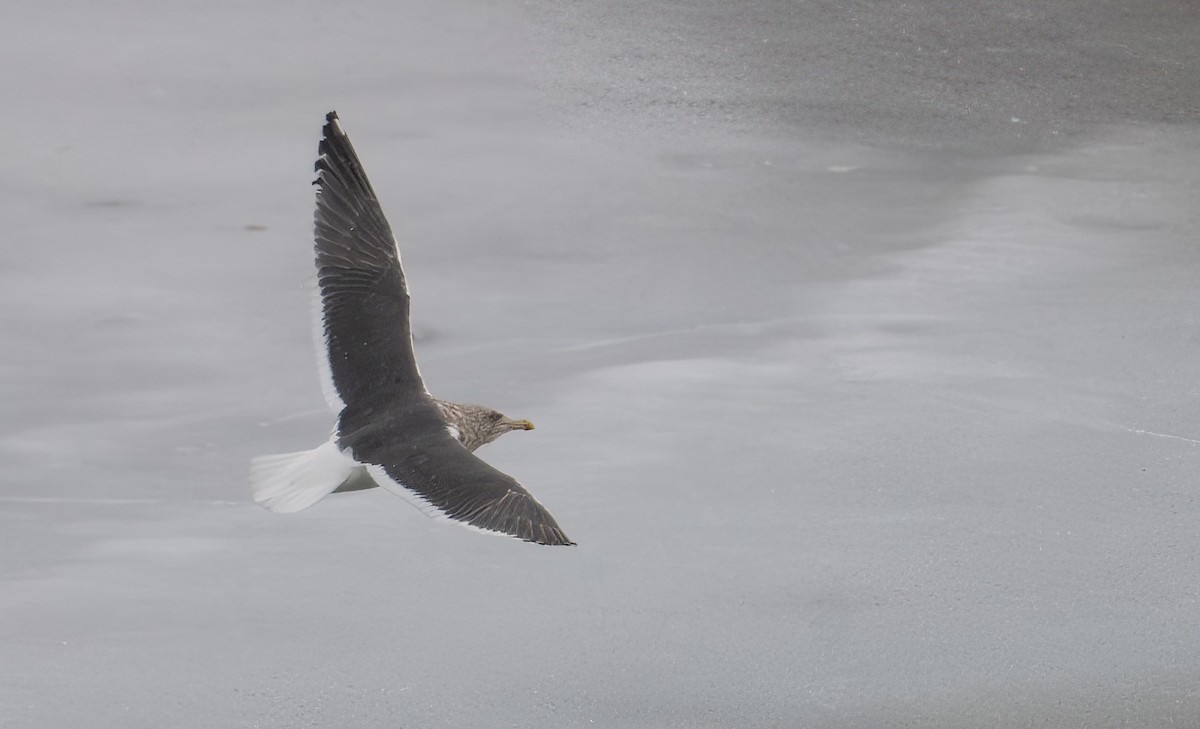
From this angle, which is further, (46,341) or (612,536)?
(46,341)

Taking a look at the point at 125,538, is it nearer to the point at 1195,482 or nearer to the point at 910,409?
the point at 910,409

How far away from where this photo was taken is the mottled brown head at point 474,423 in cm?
267

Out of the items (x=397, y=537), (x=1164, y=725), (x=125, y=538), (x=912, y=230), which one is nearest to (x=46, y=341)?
(x=125, y=538)

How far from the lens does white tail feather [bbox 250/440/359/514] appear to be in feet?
7.92

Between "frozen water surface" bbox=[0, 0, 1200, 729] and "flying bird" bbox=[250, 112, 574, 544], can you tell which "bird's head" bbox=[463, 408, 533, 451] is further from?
"frozen water surface" bbox=[0, 0, 1200, 729]

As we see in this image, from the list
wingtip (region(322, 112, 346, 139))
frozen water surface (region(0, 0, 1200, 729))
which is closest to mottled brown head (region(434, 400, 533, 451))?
frozen water surface (region(0, 0, 1200, 729))

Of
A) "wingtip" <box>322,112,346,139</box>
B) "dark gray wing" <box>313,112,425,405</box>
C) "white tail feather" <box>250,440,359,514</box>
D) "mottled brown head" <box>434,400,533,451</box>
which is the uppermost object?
"wingtip" <box>322,112,346,139</box>

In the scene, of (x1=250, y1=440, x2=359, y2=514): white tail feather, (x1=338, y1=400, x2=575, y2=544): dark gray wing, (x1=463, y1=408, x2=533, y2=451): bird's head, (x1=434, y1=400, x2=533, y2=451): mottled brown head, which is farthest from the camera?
(x1=463, y1=408, x2=533, y2=451): bird's head

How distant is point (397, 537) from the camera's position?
9.19 feet

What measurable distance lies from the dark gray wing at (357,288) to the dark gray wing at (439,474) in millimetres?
86

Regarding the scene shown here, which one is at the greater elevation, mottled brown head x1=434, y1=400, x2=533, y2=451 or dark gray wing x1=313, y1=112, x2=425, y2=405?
dark gray wing x1=313, y1=112, x2=425, y2=405

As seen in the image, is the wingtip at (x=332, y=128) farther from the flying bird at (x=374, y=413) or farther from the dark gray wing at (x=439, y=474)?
the dark gray wing at (x=439, y=474)

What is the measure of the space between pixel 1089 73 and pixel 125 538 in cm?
377

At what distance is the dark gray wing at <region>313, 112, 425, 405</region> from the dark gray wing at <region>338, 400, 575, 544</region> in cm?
9
